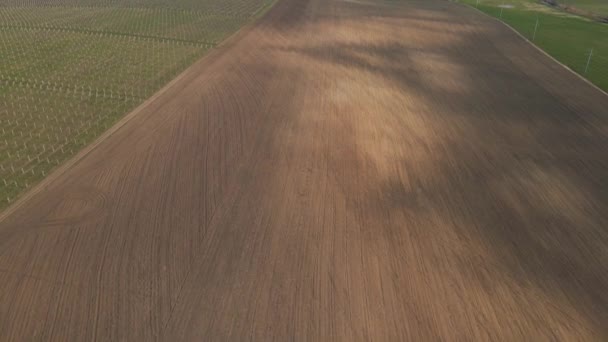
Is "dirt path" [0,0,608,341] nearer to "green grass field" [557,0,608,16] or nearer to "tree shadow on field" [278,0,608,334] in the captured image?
"tree shadow on field" [278,0,608,334]

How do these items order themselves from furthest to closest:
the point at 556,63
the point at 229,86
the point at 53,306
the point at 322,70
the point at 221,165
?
1. the point at 556,63
2. the point at 322,70
3. the point at 229,86
4. the point at 221,165
5. the point at 53,306

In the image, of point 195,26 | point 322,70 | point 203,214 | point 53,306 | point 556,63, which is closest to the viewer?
point 53,306

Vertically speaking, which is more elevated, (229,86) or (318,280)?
(229,86)

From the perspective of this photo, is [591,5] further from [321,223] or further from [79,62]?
[79,62]

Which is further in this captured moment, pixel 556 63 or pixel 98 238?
pixel 556 63

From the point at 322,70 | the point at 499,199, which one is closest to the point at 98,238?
the point at 499,199

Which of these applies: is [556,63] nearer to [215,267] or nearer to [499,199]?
[499,199]

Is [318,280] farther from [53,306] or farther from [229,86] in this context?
[229,86]

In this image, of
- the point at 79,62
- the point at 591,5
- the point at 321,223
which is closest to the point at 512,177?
the point at 321,223
